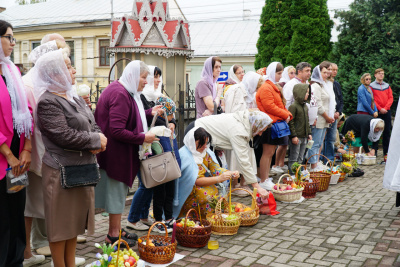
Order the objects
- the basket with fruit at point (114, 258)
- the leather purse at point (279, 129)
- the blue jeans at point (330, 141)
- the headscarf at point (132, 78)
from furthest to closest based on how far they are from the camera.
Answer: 1. the blue jeans at point (330, 141)
2. the leather purse at point (279, 129)
3. the headscarf at point (132, 78)
4. the basket with fruit at point (114, 258)

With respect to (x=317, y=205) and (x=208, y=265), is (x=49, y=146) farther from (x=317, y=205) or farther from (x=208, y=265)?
(x=317, y=205)

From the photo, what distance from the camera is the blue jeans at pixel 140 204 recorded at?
5000 millimetres

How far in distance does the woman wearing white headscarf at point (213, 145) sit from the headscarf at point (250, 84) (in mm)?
1493

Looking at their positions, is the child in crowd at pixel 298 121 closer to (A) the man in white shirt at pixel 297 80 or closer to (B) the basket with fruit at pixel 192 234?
(A) the man in white shirt at pixel 297 80

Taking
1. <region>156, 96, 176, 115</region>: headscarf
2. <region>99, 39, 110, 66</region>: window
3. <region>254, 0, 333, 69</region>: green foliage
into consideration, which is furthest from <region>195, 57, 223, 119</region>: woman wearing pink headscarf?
<region>99, 39, 110, 66</region>: window

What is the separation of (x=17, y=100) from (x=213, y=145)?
10.2 feet

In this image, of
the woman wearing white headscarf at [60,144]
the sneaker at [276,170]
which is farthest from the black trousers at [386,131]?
the woman wearing white headscarf at [60,144]

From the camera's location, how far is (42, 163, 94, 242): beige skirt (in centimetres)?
332

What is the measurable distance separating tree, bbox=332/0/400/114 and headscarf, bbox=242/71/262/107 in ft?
24.4

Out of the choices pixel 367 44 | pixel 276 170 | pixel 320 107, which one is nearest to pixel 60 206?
pixel 276 170

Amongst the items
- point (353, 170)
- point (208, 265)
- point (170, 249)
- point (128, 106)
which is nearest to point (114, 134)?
point (128, 106)

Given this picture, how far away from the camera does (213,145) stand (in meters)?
5.95

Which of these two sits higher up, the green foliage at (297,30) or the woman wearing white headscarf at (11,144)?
the green foliage at (297,30)

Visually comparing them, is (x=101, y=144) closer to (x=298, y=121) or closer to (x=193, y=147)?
(x=193, y=147)
